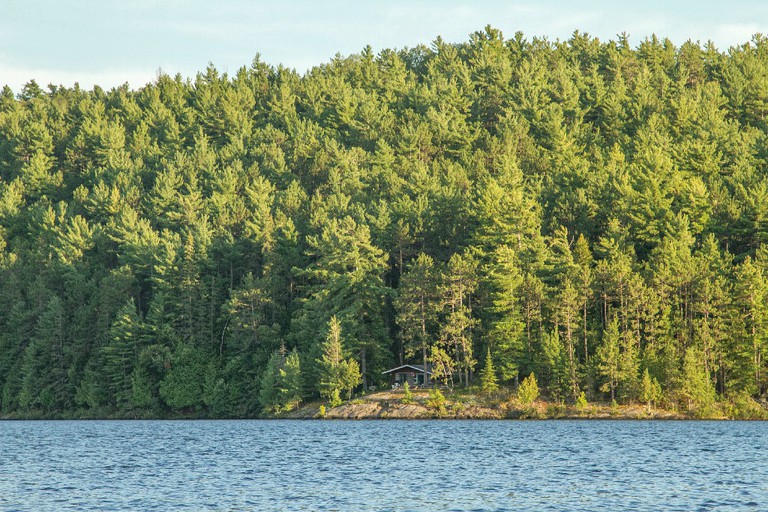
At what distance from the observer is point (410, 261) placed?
113625 millimetres

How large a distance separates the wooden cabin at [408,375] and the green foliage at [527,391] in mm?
13121

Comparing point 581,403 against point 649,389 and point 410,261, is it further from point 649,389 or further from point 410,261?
point 410,261

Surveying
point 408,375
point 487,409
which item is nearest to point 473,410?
point 487,409

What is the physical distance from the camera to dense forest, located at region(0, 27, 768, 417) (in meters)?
95.4

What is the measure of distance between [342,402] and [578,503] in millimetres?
66256

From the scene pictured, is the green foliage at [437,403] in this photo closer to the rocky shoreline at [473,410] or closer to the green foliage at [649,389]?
the rocky shoreline at [473,410]

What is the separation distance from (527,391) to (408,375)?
18.0m

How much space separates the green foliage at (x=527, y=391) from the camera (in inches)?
3607

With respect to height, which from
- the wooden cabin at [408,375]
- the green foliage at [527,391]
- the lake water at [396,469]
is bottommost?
the lake water at [396,469]

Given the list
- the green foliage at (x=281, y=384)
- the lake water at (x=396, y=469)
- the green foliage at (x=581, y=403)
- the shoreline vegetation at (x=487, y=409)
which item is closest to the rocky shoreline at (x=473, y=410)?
the shoreline vegetation at (x=487, y=409)

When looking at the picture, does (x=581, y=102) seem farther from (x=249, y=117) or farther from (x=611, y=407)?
(x=611, y=407)

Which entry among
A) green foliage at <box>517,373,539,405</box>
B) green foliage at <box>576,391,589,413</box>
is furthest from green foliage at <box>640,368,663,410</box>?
green foliage at <box>517,373,539,405</box>

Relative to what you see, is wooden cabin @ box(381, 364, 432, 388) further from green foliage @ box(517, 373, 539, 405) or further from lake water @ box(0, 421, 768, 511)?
lake water @ box(0, 421, 768, 511)

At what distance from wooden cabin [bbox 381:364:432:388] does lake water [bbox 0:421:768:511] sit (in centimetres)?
2519
